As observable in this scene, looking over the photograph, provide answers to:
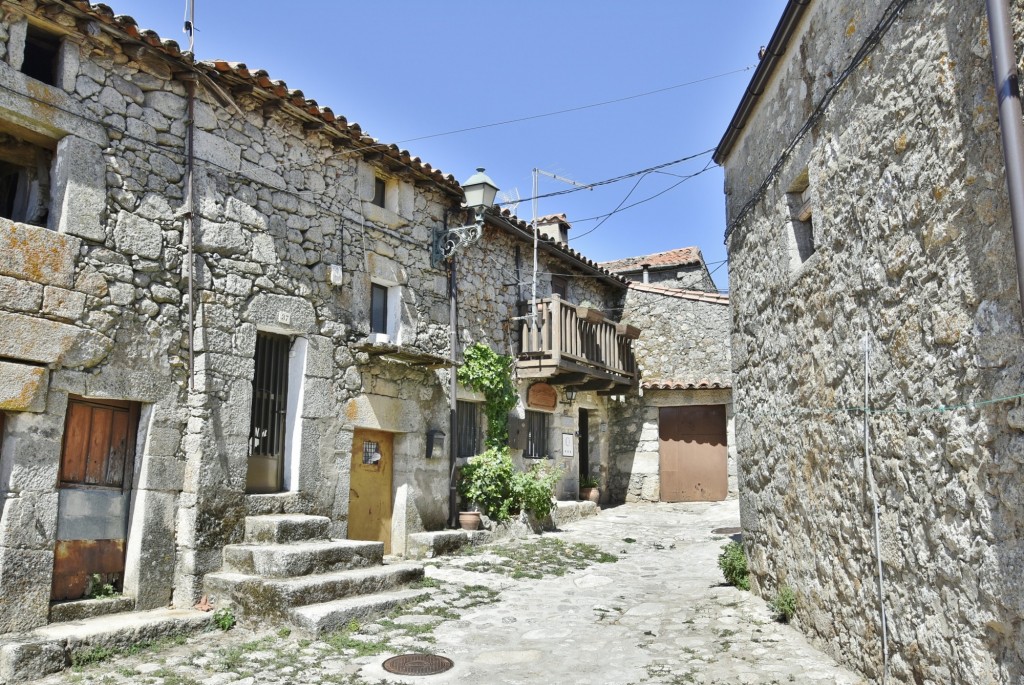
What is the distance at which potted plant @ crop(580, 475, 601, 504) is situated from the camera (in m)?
13.8

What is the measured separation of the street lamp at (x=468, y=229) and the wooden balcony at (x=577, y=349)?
207 centimetres

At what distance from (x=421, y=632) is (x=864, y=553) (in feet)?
10.9

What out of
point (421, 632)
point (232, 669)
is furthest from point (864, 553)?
point (232, 669)

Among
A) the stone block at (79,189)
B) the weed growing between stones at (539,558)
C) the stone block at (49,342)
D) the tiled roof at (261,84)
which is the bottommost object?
the weed growing between stones at (539,558)

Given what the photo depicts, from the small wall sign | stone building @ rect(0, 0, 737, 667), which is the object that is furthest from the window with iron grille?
the small wall sign

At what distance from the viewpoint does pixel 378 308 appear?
9523 mm

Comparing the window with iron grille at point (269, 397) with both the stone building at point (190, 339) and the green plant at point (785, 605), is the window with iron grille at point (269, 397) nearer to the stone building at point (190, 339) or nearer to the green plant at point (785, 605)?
the stone building at point (190, 339)

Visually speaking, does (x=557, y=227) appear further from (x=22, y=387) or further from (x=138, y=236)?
(x=22, y=387)

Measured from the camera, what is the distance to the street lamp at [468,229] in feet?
31.7

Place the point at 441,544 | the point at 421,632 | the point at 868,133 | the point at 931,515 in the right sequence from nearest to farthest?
the point at 931,515
the point at 868,133
the point at 421,632
the point at 441,544

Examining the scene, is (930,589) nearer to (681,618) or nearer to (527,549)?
(681,618)

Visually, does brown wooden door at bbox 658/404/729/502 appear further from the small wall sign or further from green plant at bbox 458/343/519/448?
green plant at bbox 458/343/519/448

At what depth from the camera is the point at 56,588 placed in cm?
605

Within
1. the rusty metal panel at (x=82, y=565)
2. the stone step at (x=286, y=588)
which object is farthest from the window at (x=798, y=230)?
the rusty metal panel at (x=82, y=565)
